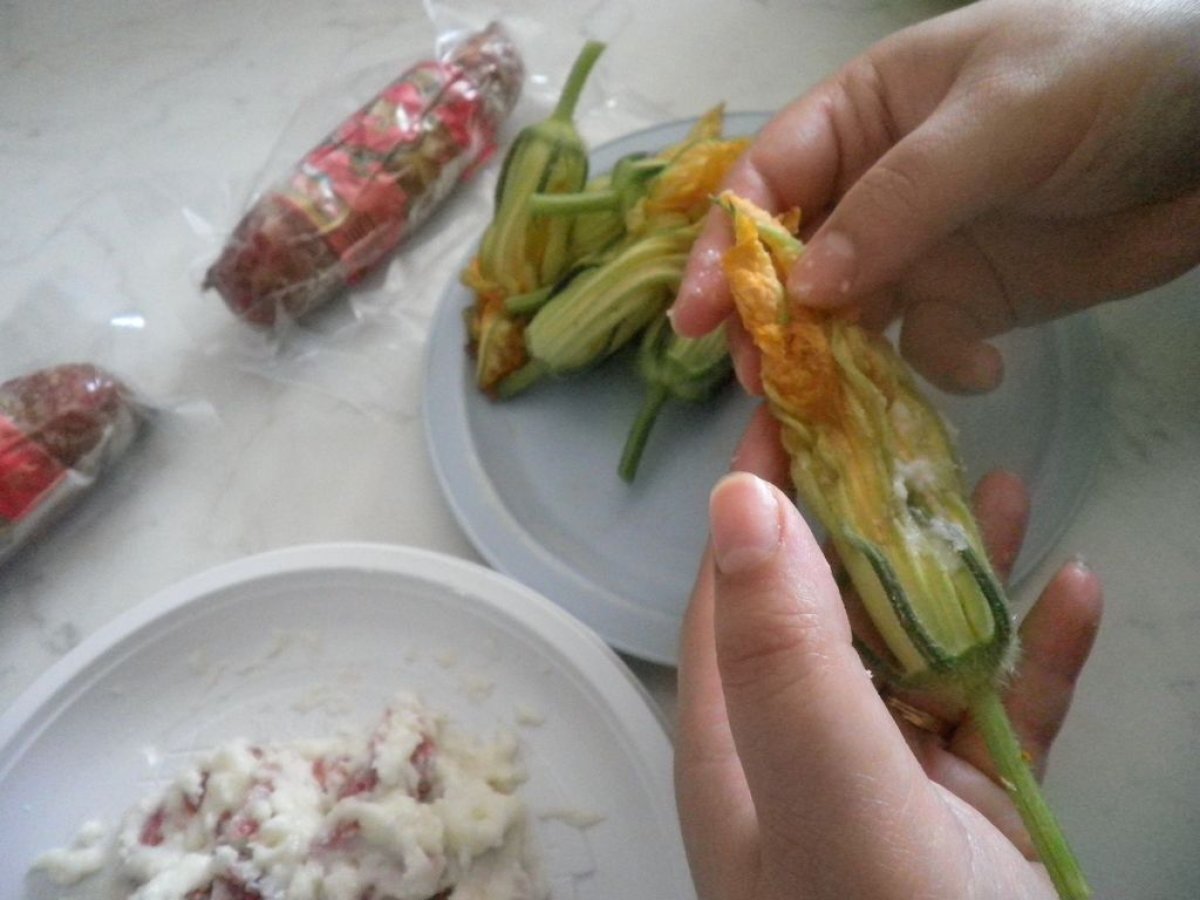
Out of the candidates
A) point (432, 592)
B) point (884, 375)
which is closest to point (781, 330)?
point (884, 375)

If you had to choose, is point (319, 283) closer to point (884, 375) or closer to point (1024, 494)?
point (884, 375)

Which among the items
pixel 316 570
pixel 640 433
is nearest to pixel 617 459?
pixel 640 433

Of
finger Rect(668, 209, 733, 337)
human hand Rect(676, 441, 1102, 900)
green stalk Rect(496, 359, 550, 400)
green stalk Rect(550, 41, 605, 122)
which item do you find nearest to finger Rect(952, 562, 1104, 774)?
human hand Rect(676, 441, 1102, 900)

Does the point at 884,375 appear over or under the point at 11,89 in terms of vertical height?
under

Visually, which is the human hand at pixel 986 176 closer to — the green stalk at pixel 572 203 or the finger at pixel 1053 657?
the green stalk at pixel 572 203

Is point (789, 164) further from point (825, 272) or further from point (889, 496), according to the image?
point (889, 496)

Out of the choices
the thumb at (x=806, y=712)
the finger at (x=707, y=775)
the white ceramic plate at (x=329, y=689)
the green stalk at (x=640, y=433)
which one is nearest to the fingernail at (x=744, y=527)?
the thumb at (x=806, y=712)

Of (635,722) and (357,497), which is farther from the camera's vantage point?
(357,497)

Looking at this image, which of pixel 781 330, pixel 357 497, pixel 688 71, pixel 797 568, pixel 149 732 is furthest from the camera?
pixel 688 71

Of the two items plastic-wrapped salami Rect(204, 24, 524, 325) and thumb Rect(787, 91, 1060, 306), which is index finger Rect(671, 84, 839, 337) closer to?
thumb Rect(787, 91, 1060, 306)
